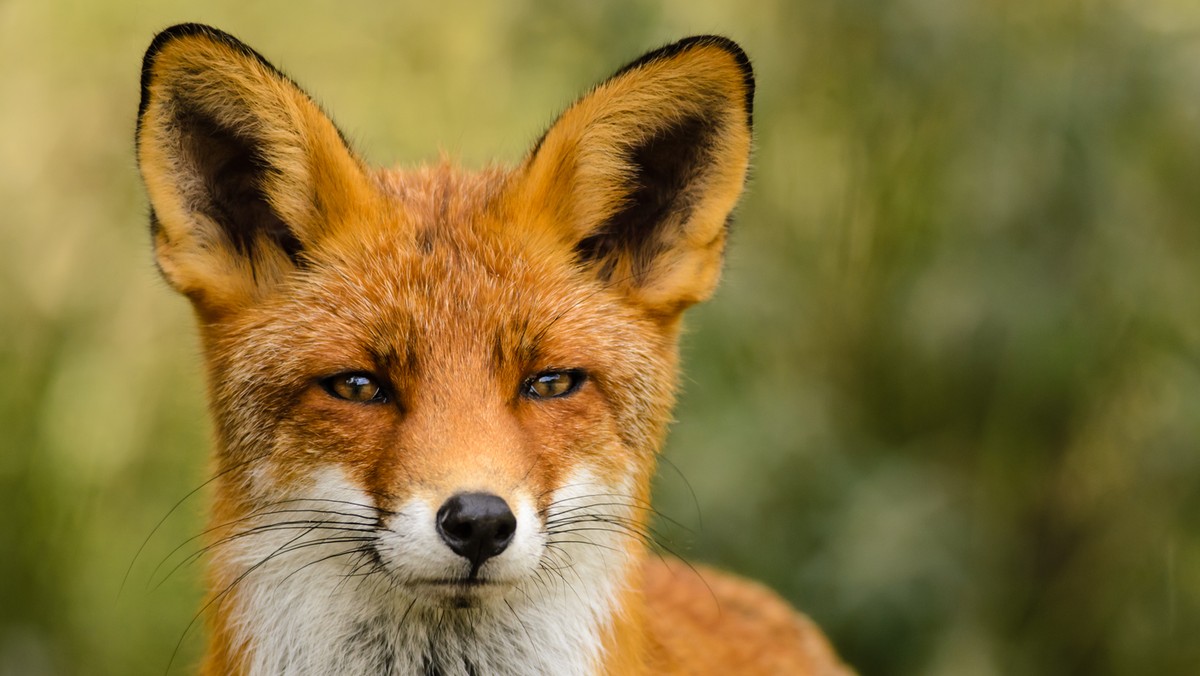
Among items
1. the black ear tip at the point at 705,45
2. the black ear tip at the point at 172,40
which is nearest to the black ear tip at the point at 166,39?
the black ear tip at the point at 172,40

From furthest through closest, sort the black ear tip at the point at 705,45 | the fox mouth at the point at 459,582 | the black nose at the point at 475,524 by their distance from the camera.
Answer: the black ear tip at the point at 705,45
the fox mouth at the point at 459,582
the black nose at the point at 475,524

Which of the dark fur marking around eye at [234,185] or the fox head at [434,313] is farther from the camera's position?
the dark fur marking around eye at [234,185]

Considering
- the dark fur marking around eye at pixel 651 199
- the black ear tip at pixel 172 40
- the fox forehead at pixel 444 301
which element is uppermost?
the black ear tip at pixel 172 40

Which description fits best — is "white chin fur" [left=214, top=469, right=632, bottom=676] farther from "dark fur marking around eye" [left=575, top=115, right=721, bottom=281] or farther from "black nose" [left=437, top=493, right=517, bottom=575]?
"dark fur marking around eye" [left=575, top=115, right=721, bottom=281]

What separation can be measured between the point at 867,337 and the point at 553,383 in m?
2.56

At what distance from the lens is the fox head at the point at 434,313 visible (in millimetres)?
2633

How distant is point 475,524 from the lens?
7.95 feet

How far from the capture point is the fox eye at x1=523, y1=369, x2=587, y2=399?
284 centimetres

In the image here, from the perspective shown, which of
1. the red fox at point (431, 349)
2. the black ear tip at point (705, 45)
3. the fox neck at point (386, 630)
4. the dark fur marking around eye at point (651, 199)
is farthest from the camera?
the dark fur marking around eye at point (651, 199)

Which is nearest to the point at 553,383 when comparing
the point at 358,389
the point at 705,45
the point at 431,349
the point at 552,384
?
the point at 552,384

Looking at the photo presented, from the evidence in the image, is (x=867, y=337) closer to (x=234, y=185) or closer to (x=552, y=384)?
(x=552, y=384)

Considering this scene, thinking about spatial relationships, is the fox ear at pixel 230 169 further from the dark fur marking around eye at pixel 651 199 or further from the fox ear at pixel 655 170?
the dark fur marking around eye at pixel 651 199

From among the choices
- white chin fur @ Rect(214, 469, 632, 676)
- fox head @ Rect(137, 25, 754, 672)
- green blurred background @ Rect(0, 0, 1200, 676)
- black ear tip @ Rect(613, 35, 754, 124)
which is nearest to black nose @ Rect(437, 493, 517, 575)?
fox head @ Rect(137, 25, 754, 672)

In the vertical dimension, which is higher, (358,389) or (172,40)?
(172,40)
